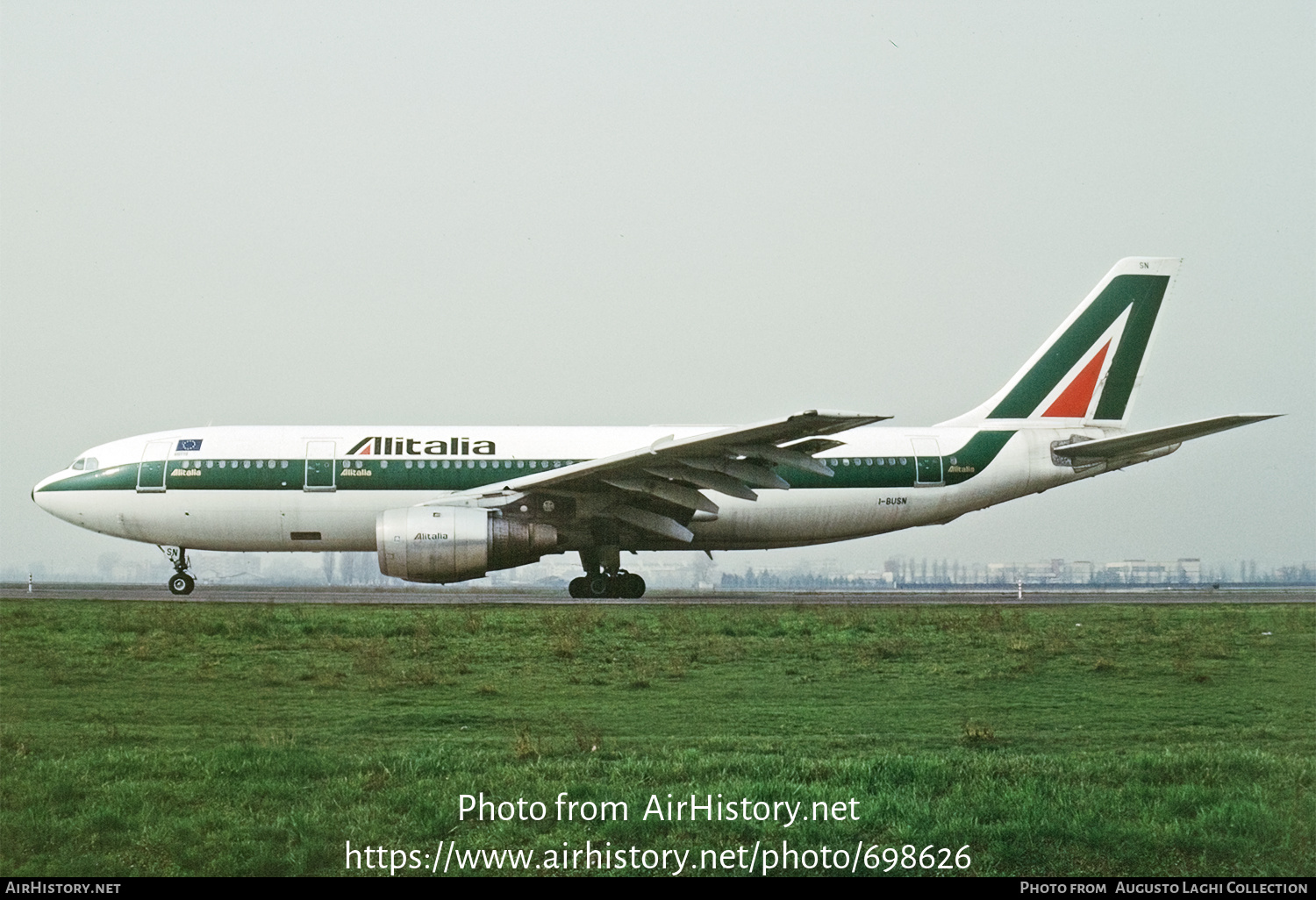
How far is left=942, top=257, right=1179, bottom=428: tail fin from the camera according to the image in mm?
24297

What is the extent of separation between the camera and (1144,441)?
21938mm

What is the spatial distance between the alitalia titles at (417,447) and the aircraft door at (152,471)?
11.8 ft

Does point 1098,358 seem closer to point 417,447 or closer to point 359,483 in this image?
point 417,447

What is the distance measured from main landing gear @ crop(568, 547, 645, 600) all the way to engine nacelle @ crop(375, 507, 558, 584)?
258 cm

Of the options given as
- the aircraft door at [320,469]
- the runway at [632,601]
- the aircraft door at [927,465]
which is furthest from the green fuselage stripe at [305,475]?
the aircraft door at [927,465]

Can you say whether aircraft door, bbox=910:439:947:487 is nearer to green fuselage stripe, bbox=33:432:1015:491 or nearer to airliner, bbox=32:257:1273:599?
airliner, bbox=32:257:1273:599

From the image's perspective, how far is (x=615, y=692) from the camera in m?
10.1

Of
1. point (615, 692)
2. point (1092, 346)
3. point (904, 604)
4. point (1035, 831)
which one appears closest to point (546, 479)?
point (904, 604)

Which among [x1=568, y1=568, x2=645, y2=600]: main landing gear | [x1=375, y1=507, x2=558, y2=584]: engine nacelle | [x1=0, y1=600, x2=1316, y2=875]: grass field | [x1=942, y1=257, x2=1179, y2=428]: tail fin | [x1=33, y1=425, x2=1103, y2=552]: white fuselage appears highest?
[x1=942, y1=257, x2=1179, y2=428]: tail fin

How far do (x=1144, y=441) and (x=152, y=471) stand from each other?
19024mm

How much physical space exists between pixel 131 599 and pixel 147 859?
17.0m

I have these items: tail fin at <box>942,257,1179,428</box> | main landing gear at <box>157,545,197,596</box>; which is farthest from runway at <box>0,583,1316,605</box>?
tail fin at <box>942,257,1179,428</box>

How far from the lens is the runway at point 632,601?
20.7 metres
